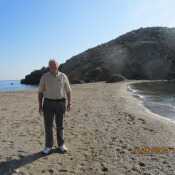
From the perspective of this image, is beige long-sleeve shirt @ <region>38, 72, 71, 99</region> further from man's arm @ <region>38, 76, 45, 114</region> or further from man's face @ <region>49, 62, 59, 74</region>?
man's face @ <region>49, 62, 59, 74</region>

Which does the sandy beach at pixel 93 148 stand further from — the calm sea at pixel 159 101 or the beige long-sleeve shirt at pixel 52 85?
the calm sea at pixel 159 101

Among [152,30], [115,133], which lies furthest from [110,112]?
[152,30]

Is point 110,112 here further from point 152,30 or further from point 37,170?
point 152,30

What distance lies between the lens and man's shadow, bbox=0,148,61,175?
7.13 m

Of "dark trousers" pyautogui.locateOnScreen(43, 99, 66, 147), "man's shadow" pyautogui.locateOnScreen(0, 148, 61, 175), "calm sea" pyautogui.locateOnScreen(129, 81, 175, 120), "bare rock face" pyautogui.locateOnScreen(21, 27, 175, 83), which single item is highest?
"bare rock face" pyautogui.locateOnScreen(21, 27, 175, 83)

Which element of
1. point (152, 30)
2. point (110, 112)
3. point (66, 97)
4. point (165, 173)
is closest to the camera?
point (165, 173)

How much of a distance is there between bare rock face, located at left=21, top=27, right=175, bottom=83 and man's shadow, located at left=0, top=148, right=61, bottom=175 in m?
67.2

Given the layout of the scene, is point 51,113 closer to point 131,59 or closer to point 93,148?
point 93,148

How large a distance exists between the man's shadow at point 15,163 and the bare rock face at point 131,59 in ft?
221

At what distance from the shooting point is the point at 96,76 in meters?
78.8

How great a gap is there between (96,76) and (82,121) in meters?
65.5

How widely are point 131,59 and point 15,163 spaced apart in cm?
9457
